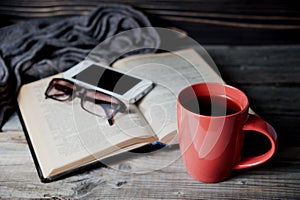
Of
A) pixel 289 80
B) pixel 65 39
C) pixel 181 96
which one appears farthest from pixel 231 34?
pixel 181 96

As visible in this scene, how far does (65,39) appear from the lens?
2.74 feet

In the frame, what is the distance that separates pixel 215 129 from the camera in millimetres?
461

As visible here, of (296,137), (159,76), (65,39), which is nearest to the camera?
(296,137)

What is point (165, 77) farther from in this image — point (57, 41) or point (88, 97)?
point (57, 41)

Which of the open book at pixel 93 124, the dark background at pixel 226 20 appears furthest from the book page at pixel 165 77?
the dark background at pixel 226 20

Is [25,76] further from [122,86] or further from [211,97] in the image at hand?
[211,97]

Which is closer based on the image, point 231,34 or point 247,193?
point 247,193

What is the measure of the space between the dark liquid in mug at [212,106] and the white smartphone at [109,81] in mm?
152

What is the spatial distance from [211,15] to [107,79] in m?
0.34

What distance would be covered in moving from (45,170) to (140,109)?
173mm

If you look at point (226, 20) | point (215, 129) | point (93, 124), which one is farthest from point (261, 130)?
point (226, 20)

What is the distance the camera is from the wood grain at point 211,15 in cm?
89

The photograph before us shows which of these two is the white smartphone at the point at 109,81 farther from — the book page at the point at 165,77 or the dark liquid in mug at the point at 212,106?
the dark liquid in mug at the point at 212,106

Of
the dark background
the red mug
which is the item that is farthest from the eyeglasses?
the dark background
